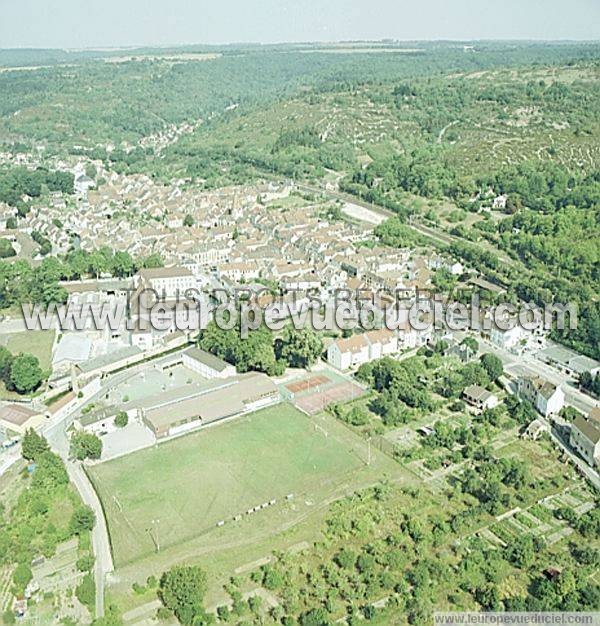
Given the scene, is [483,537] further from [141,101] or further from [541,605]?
[141,101]

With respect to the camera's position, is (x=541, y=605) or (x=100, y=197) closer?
(x=541, y=605)

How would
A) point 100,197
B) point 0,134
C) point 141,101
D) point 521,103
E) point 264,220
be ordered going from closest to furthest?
point 264,220 → point 100,197 → point 521,103 → point 0,134 → point 141,101

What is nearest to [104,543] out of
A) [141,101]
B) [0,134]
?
[0,134]

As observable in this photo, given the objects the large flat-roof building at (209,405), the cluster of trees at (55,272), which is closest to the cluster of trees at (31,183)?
the cluster of trees at (55,272)

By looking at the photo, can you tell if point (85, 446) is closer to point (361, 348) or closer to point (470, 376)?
point (361, 348)

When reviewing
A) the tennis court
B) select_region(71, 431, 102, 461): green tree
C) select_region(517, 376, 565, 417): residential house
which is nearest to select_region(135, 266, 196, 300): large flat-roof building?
the tennis court

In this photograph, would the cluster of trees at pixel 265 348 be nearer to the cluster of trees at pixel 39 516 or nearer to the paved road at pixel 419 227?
the cluster of trees at pixel 39 516
